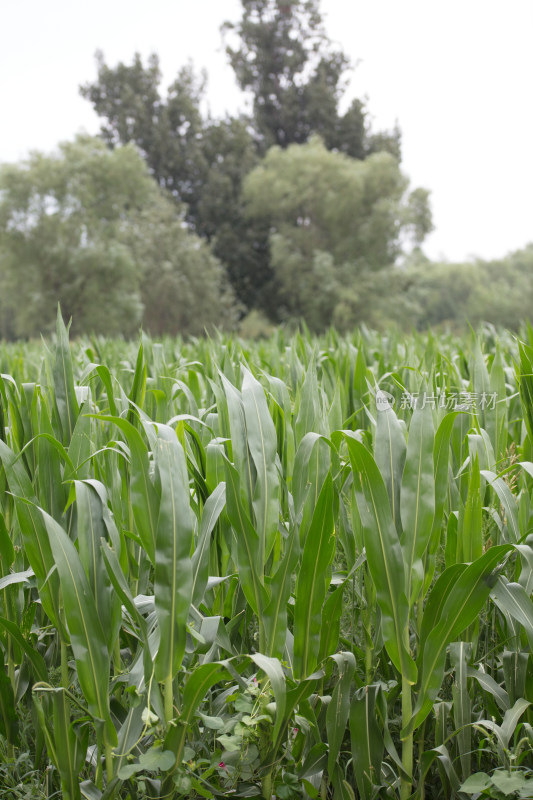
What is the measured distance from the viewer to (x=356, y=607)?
1.57 meters

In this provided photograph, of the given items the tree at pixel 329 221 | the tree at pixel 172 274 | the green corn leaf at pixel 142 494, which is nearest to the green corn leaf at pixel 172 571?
the green corn leaf at pixel 142 494

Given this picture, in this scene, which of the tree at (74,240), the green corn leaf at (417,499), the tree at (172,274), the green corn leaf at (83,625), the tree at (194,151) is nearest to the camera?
the green corn leaf at (83,625)

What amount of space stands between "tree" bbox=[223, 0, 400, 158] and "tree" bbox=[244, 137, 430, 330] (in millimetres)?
5044

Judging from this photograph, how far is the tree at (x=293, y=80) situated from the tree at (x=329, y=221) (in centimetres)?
504

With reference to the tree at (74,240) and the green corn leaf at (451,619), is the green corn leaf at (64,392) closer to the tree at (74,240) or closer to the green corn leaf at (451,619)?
the green corn leaf at (451,619)

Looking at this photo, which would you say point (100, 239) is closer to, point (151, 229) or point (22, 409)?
point (151, 229)

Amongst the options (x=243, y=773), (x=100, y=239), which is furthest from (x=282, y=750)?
(x=100, y=239)

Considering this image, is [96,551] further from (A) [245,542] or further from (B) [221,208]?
(B) [221,208]

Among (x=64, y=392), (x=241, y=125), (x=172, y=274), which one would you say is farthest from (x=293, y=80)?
(x=64, y=392)

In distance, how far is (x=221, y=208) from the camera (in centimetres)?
2972

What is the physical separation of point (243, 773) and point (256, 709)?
0.50ft

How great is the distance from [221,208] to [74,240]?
7941mm

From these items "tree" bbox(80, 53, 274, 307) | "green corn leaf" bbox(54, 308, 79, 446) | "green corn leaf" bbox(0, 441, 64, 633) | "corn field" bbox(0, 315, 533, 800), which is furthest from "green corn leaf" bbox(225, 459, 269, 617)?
"tree" bbox(80, 53, 274, 307)

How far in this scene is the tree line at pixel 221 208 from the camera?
23859 mm
